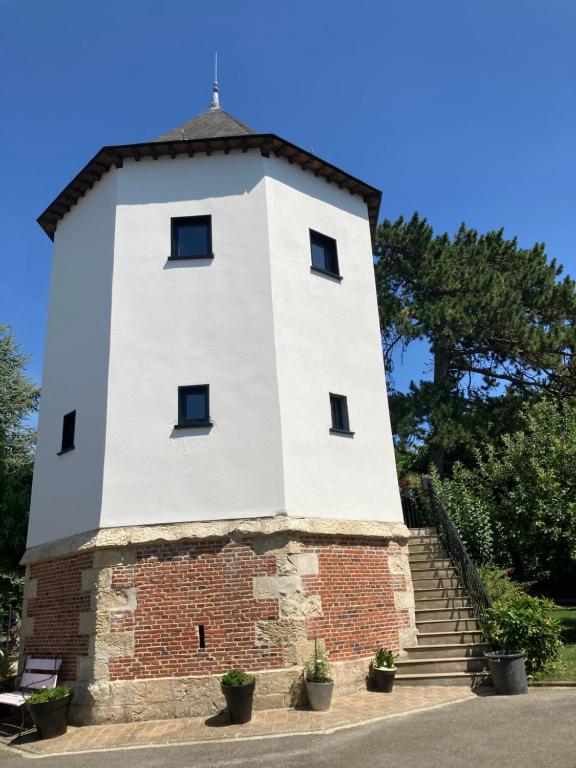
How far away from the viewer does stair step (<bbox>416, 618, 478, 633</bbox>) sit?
10.5 meters

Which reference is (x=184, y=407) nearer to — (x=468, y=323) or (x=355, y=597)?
(x=355, y=597)

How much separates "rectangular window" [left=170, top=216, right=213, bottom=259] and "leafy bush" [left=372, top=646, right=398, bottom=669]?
315 inches

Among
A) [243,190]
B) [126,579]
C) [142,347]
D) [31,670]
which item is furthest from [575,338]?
[31,670]

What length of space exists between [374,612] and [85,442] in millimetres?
6093

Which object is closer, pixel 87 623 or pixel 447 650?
pixel 87 623

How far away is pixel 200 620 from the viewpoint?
29.3 ft

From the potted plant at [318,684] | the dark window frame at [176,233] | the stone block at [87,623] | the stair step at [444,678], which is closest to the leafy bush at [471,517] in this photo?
the stair step at [444,678]

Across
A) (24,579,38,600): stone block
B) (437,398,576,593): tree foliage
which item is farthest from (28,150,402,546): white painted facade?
(437,398,576,593): tree foliage

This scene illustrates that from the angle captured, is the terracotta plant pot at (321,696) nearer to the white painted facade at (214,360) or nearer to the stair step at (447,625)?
the white painted facade at (214,360)

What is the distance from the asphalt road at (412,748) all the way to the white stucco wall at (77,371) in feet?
12.5

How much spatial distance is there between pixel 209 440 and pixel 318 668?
4.03 metres

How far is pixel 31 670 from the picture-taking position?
9688 millimetres

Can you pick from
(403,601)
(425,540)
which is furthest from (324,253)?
(403,601)

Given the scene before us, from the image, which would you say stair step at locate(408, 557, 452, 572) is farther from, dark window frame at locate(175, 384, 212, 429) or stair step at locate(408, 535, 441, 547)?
dark window frame at locate(175, 384, 212, 429)
